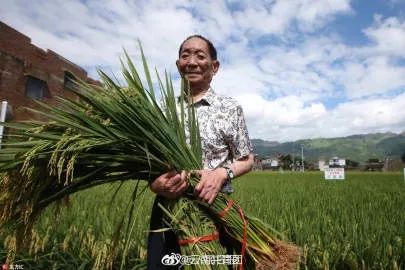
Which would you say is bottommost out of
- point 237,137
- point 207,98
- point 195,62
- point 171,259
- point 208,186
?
point 171,259

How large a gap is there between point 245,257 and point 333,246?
64.0 inches

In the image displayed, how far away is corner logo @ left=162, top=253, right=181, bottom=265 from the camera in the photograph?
4.83ft

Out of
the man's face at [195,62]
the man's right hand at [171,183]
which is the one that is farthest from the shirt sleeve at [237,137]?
the man's right hand at [171,183]

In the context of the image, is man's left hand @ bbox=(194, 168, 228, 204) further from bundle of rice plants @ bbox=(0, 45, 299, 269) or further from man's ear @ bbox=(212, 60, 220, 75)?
man's ear @ bbox=(212, 60, 220, 75)

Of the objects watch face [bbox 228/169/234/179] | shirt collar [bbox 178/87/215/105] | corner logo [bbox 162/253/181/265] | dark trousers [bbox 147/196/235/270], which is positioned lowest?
corner logo [bbox 162/253/181/265]

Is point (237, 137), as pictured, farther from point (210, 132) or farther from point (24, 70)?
point (24, 70)

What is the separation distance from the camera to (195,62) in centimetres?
164

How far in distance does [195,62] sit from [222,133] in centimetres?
34

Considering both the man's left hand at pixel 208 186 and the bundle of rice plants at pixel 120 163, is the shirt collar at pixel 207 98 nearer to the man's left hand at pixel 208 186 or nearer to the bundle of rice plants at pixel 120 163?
the bundle of rice plants at pixel 120 163

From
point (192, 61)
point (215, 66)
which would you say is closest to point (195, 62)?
point (192, 61)

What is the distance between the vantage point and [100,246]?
2.87m

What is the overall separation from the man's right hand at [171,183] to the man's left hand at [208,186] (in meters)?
0.06

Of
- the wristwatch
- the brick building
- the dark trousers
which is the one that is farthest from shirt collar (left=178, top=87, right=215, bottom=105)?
the brick building

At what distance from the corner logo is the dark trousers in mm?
17
